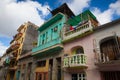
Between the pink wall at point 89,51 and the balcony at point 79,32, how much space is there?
1.64 ft

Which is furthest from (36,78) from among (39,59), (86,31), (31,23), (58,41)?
(31,23)

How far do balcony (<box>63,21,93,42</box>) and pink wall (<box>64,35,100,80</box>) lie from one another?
500 mm

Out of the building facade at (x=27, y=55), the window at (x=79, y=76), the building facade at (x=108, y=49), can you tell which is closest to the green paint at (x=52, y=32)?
the building facade at (x=27, y=55)

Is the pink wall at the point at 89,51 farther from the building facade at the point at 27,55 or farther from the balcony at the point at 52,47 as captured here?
the building facade at the point at 27,55

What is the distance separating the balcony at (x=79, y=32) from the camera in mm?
11328

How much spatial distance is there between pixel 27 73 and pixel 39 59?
4.21 m

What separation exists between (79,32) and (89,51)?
2579mm

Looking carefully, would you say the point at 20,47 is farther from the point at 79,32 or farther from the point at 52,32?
the point at 79,32

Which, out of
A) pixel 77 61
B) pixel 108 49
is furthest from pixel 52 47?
pixel 108 49

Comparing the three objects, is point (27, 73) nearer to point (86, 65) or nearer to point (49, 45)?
point (49, 45)

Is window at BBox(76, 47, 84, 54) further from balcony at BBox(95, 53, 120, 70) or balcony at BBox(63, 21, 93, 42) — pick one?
balcony at BBox(95, 53, 120, 70)

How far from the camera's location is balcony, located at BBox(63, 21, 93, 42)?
11328mm

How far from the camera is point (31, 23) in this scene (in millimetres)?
30297

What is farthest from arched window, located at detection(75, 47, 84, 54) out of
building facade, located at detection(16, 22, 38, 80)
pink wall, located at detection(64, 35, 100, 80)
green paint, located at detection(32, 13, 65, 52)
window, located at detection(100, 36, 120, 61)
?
building facade, located at detection(16, 22, 38, 80)
